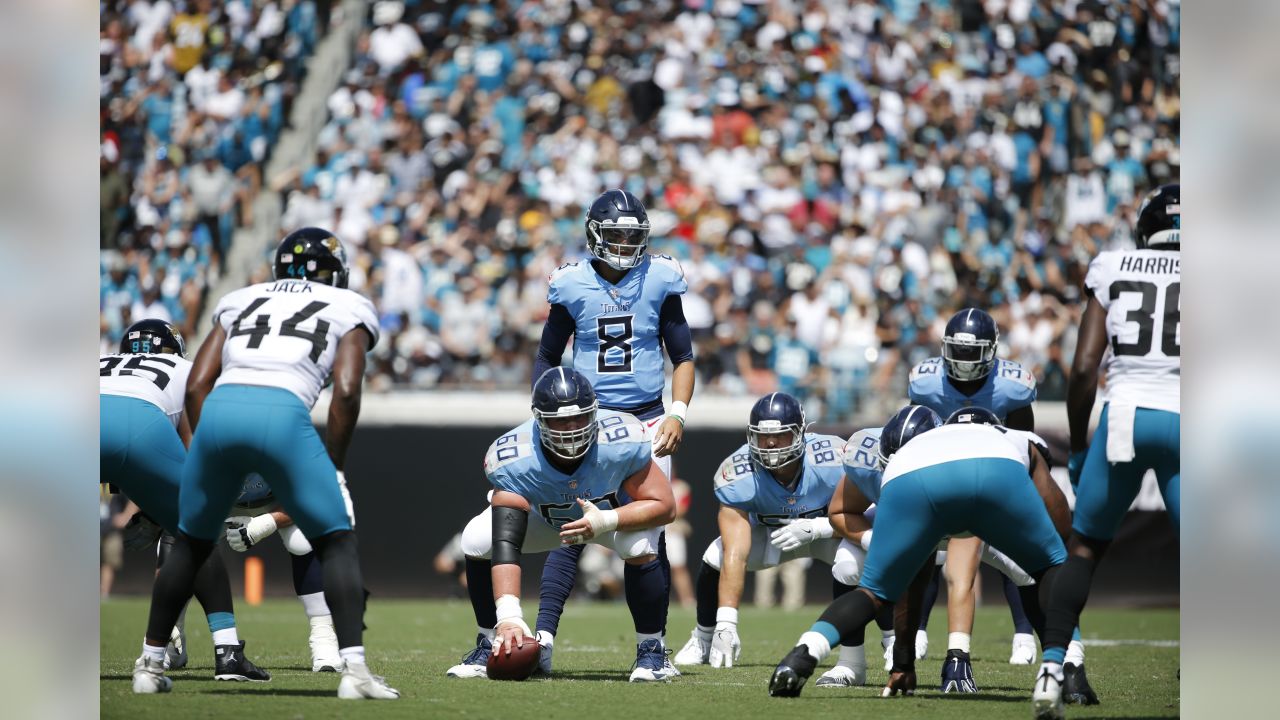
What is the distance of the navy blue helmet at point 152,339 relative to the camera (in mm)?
7699

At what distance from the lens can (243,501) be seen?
7703mm

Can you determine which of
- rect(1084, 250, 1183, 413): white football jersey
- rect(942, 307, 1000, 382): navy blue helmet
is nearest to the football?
rect(942, 307, 1000, 382): navy blue helmet

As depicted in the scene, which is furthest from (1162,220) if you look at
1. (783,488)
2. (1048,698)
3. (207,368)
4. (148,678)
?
(148,678)

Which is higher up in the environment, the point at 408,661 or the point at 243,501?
the point at 243,501

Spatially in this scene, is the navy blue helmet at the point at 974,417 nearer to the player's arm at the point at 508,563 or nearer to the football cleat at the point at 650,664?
the football cleat at the point at 650,664

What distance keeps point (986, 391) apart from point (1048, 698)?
259cm

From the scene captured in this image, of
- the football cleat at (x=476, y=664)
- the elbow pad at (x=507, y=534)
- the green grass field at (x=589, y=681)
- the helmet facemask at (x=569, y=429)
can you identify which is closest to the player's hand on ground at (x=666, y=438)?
the helmet facemask at (x=569, y=429)

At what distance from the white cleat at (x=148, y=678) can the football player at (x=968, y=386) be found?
3.46m

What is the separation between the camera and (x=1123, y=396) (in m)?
6.12

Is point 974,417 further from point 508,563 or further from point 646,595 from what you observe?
point 508,563

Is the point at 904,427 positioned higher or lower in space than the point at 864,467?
higher
